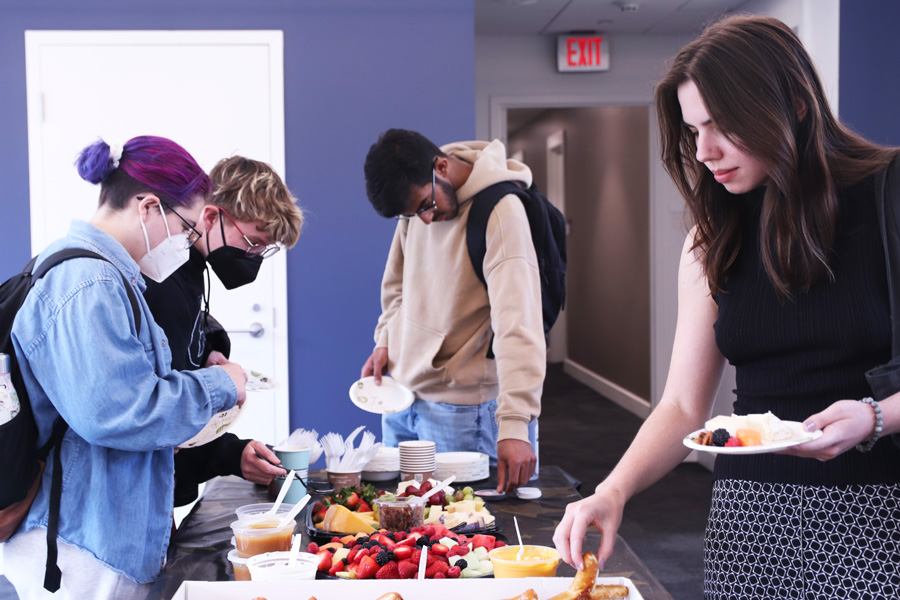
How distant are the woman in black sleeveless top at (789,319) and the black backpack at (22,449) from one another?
916 millimetres

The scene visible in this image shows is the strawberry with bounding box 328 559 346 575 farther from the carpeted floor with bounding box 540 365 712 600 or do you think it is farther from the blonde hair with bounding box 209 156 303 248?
the carpeted floor with bounding box 540 365 712 600

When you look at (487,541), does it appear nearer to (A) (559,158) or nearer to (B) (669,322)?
(B) (669,322)

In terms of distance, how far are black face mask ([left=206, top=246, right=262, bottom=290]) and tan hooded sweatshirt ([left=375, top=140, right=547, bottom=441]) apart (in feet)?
1.68

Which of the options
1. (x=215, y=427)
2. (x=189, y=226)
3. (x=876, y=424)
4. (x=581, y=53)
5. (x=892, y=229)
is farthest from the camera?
(x=581, y=53)

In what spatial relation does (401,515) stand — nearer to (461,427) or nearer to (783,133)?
(461,427)

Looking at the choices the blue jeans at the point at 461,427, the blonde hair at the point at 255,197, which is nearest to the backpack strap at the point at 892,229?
the blue jeans at the point at 461,427

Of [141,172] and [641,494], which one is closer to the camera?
[141,172]

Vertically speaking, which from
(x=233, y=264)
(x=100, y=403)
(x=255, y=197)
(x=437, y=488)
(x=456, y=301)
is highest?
(x=255, y=197)

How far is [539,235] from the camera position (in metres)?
2.51

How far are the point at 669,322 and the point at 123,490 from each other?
16.1ft

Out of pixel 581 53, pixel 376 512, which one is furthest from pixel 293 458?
pixel 581 53

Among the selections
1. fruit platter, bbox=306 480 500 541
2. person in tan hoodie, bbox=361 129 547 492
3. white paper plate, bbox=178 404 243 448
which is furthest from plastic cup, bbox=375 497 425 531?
person in tan hoodie, bbox=361 129 547 492

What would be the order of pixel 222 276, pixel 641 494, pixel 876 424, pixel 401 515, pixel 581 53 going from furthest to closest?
pixel 581 53
pixel 641 494
pixel 222 276
pixel 401 515
pixel 876 424

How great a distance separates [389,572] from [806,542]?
0.66m
